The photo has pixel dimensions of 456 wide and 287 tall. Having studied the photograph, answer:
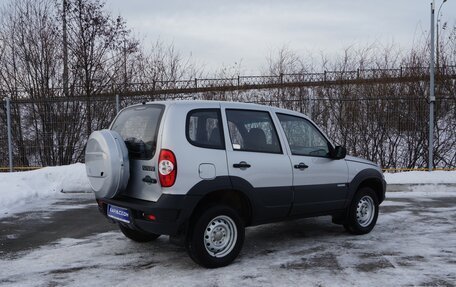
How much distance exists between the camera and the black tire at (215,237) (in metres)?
4.56

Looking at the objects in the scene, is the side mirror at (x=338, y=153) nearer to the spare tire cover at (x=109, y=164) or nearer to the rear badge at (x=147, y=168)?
the rear badge at (x=147, y=168)

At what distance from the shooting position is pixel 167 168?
4.34 metres

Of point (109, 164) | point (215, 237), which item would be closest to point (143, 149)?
point (109, 164)

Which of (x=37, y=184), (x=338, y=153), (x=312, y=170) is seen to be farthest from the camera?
(x=37, y=184)

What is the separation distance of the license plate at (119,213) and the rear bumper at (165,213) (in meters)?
0.13

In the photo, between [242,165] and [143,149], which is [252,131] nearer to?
[242,165]

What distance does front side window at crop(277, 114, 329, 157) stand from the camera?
5555mm

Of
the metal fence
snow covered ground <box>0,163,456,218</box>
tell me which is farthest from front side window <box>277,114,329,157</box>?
the metal fence

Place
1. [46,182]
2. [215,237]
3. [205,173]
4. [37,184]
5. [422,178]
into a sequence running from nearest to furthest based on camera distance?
[205,173], [215,237], [37,184], [46,182], [422,178]

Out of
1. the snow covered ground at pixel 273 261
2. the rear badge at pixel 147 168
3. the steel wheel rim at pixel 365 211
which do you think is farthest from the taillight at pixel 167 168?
the steel wheel rim at pixel 365 211

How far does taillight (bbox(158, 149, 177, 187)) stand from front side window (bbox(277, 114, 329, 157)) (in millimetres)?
1783

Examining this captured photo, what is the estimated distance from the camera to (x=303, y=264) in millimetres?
4863

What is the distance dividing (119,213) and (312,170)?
2.54 meters

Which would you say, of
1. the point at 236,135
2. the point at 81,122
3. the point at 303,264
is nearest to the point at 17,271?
the point at 236,135
